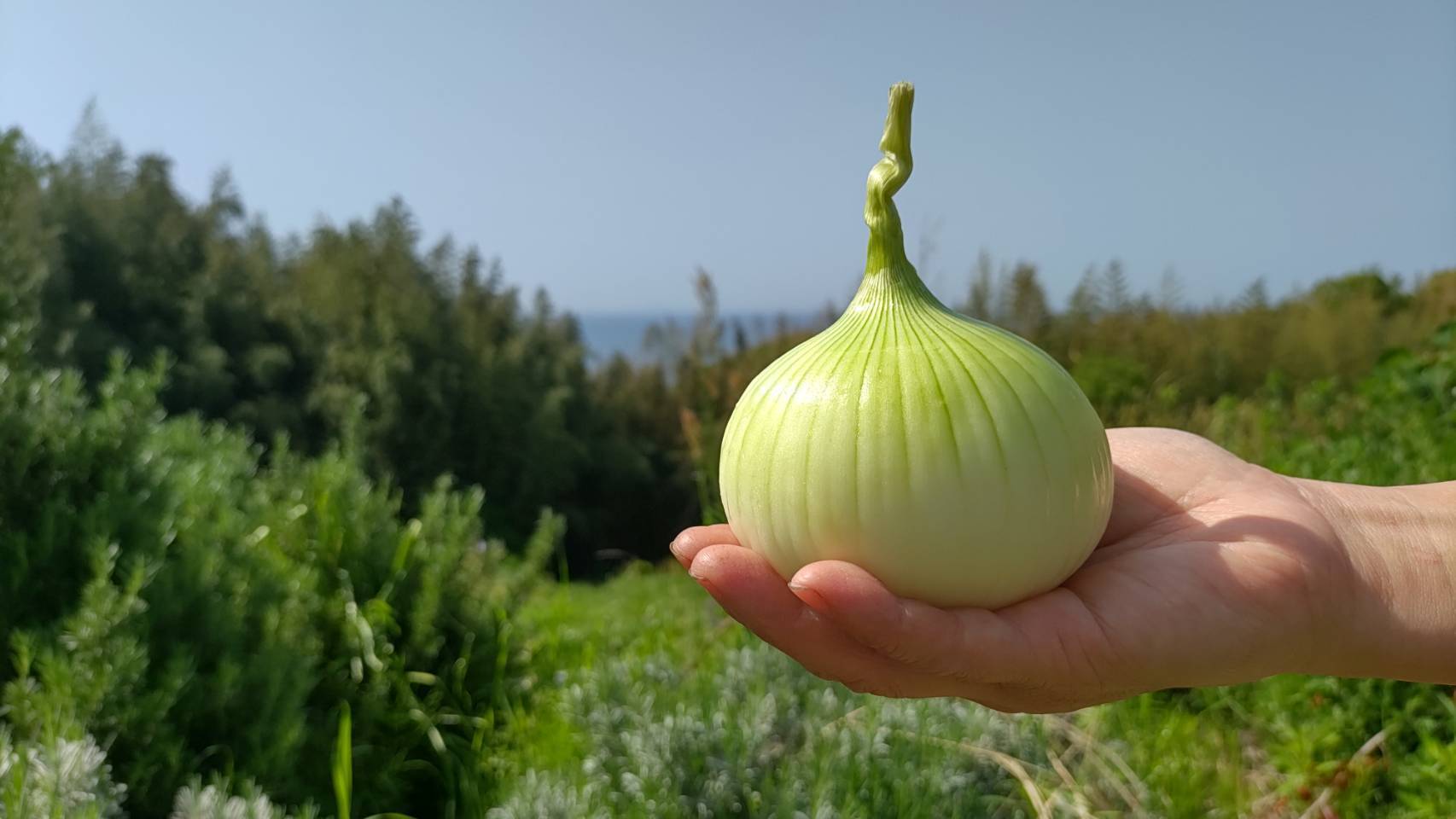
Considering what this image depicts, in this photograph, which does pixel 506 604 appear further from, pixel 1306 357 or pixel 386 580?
pixel 1306 357

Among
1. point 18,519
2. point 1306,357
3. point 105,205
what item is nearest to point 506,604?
point 18,519

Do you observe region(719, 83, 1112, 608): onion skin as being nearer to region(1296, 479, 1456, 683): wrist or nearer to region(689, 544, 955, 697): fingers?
region(689, 544, 955, 697): fingers

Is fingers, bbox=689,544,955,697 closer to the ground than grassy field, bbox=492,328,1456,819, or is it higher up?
higher up

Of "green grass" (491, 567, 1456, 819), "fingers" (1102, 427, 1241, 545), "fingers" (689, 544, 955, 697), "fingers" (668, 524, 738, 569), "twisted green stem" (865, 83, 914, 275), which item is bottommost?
"green grass" (491, 567, 1456, 819)

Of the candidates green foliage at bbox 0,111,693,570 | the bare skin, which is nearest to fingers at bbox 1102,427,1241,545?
the bare skin

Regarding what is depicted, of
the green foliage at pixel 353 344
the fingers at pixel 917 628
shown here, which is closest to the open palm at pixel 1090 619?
the fingers at pixel 917 628

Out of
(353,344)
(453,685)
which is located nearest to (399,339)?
(353,344)

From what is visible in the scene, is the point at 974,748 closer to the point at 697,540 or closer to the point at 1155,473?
the point at 1155,473
